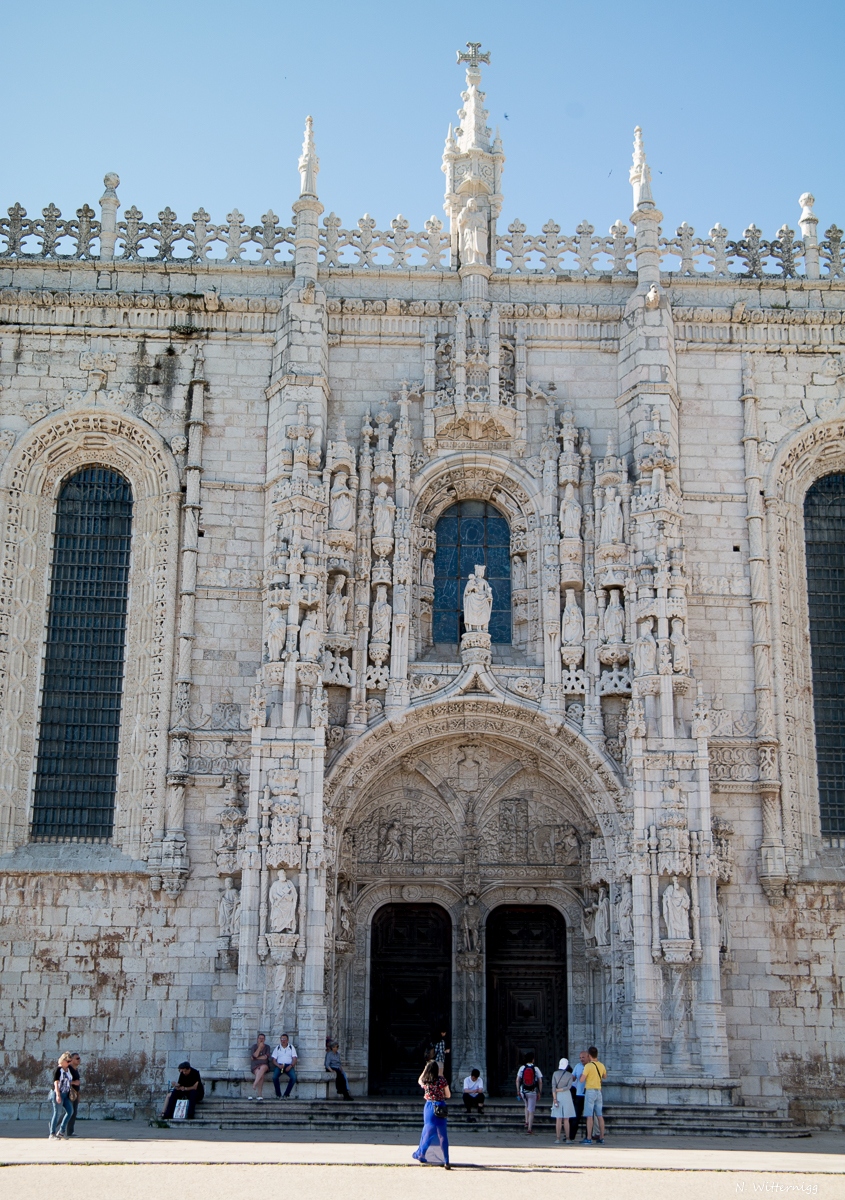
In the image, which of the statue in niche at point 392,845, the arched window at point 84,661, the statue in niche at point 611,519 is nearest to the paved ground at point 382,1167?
the statue in niche at point 392,845

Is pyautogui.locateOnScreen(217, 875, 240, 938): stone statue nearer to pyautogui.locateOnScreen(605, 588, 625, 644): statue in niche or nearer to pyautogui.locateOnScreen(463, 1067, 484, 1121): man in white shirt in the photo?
pyautogui.locateOnScreen(463, 1067, 484, 1121): man in white shirt

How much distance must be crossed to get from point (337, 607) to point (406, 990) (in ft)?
21.0

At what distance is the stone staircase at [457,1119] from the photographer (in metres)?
19.9

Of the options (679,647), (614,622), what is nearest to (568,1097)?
(679,647)

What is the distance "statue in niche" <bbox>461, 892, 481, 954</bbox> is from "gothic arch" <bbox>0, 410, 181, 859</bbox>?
208 inches

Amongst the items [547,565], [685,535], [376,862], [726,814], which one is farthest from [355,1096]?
[685,535]

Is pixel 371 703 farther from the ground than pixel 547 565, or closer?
closer

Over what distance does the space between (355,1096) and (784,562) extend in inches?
448

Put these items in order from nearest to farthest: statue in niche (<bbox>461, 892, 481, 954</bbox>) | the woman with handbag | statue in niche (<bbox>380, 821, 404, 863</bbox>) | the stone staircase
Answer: the woman with handbag
the stone staircase
statue in niche (<bbox>461, 892, 481, 954</bbox>)
statue in niche (<bbox>380, 821, 404, 863</bbox>)

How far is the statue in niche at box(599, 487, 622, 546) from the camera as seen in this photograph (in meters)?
24.5

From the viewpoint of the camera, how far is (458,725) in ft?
80.8

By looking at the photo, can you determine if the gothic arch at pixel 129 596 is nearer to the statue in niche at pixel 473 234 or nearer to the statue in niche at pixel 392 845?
the statue in niche at pixel 392 845

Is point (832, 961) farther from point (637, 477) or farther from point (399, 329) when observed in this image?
point (399, 329)

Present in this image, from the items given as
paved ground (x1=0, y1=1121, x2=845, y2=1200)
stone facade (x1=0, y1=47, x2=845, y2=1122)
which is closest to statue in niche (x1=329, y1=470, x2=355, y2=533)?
stone facade (x1=0, y1=47, x2=845, y2=1122)
